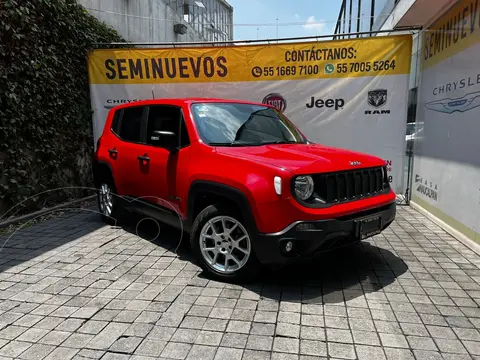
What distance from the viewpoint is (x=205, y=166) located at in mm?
3770

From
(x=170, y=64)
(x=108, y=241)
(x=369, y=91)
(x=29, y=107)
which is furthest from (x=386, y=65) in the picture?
(x=29, y=107)

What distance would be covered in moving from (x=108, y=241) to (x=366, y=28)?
450 inches

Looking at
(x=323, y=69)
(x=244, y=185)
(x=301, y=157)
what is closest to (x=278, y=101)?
(x=323, y=69)

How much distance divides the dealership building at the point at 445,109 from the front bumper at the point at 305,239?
252 centimetres

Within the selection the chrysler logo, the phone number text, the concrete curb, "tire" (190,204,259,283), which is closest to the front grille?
"tire" (190,204,259,283)

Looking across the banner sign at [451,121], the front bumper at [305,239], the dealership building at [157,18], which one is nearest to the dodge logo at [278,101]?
the dealership building at [157,18]

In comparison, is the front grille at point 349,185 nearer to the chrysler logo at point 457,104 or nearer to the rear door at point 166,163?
the rear door at point 166,163

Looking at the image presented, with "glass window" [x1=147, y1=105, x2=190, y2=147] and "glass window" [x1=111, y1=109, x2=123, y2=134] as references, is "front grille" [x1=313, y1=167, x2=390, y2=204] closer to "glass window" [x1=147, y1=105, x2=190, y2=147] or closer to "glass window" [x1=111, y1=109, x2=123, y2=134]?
"glass window" [x1=147, y1=105, x2=190, y2=147]

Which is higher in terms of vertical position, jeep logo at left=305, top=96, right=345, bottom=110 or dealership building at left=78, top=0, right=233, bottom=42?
dealership building at left=78, top=0, right=233, bottom=42

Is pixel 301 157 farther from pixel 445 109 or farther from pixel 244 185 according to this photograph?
pixel 445 109

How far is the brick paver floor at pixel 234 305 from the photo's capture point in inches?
103

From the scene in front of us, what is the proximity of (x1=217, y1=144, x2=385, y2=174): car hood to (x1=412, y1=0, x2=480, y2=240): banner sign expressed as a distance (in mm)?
1817

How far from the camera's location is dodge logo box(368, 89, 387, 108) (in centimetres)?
727

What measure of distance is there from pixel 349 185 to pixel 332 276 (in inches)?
40.0
